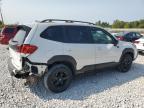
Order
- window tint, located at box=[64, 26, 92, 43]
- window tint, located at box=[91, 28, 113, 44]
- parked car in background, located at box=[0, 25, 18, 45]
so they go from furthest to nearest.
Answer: parked car in background, located at box=[0, 25, 18, 45], window tint, located at box=[91, 28, 113, 44], window tint, located at box=[64, 26, 92, 43]

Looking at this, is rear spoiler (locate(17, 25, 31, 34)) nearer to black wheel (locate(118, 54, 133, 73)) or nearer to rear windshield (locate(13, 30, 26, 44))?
rear windshield (locate(13, 30, 26, 44))

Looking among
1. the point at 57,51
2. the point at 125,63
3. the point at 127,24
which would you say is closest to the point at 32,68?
the point at 57,51

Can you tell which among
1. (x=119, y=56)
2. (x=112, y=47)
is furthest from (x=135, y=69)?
(x=112, y=47)

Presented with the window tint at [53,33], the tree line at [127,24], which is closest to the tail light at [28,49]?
the window tint at [53,33]

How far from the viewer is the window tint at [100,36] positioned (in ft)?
20.5

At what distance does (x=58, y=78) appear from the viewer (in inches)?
213

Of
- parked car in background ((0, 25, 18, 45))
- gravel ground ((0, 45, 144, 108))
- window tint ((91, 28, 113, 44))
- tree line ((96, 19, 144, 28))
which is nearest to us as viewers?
gravel ground ((0, 45, 144, 108))

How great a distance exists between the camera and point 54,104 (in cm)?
475

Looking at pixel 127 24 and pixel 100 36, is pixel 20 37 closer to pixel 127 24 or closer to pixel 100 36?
pixel 100 36

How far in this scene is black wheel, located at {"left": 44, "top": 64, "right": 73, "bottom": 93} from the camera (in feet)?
17.2

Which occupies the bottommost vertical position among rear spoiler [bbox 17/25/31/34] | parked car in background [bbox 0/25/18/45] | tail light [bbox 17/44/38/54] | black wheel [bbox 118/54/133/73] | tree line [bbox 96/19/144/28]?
tree line [bbox 96/19/144/28]

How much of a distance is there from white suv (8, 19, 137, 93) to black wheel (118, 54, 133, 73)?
0.98 m

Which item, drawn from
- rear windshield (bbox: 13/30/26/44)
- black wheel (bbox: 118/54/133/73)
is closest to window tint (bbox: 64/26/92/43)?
rear windshield (bbox: 13/30/26/44)

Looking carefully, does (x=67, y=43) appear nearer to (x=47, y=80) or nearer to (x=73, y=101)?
(x=47, y=80)
